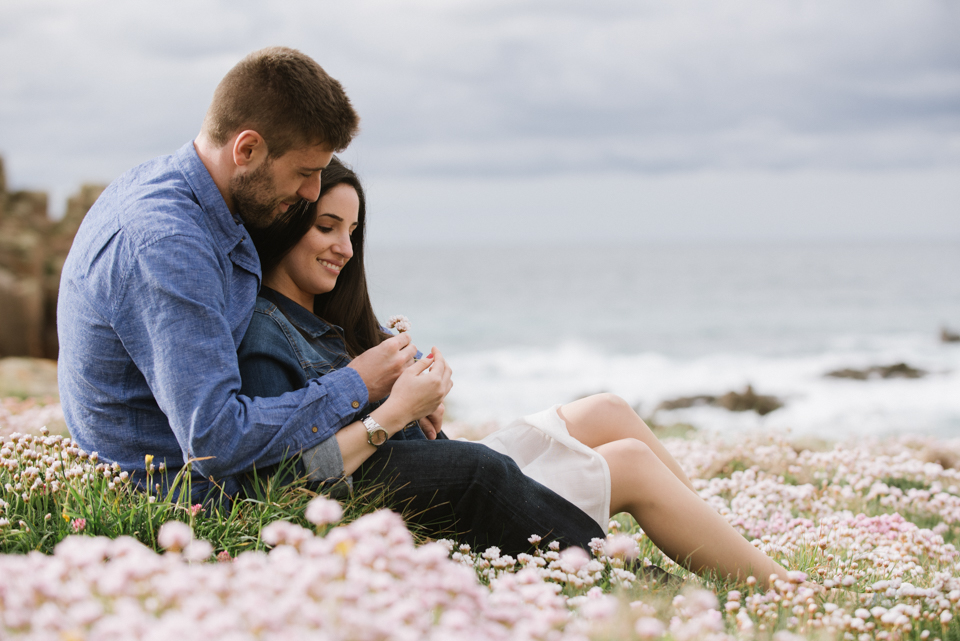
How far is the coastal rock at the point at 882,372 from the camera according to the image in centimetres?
2358

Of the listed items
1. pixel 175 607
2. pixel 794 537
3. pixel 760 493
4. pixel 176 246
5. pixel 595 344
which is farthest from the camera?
pixel 595 344

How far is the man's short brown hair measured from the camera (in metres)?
3.40

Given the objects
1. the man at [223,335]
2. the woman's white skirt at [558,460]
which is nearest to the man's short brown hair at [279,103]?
the man at [223,335]

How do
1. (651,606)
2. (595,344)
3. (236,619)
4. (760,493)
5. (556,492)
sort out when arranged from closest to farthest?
(236,619) → (651,606) → (556,492) → (760,493) → (595,344)

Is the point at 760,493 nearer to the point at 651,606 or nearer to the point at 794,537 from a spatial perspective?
the point at 794,537

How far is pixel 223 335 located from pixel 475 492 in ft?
4.62

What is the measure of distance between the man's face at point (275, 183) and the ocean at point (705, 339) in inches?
57.2

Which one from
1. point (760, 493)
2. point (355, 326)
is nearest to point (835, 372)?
point (760, 493)

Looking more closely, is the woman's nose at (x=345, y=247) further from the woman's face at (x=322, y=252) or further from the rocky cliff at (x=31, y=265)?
the rocky cliff at (x=31, y=265)

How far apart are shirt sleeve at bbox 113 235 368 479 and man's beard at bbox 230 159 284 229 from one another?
0.42 m

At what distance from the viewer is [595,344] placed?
35.9 m

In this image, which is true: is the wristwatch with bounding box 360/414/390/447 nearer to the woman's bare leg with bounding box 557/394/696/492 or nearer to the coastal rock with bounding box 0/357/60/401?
A: the woman's bare leg with bounding box 557/394/696/492

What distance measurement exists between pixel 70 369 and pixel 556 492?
96.1 inches

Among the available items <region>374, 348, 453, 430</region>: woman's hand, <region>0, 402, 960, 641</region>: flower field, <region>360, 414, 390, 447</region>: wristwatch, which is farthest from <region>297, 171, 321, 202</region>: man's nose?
<region>0, 402, 960, 641</region>: flower field
